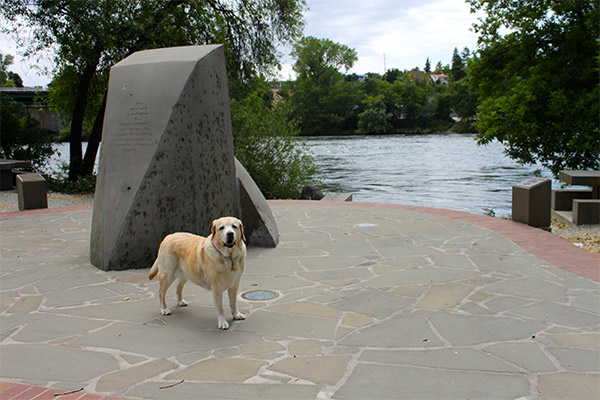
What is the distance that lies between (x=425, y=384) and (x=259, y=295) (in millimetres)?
2206

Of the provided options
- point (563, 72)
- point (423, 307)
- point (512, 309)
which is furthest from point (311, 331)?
point (563, 72)

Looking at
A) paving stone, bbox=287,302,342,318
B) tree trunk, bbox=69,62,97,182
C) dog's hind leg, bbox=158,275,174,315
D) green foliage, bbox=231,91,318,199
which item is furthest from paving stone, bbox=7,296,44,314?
tree trunk, bbox=69,62,97,182

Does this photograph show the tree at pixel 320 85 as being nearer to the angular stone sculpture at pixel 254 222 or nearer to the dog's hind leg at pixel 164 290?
the angular stone sculpture at pixel 254 222

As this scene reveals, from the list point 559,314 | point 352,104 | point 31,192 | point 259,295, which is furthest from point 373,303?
point 352,104

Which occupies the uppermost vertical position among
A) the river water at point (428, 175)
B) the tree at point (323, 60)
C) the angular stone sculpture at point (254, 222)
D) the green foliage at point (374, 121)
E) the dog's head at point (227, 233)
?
the tree at point (323, 60)

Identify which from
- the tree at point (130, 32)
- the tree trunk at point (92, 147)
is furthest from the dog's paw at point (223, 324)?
the tree trunk at point (92, 147)

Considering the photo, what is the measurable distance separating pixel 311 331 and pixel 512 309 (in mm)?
1861

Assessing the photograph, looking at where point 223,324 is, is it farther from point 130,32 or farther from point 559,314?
point 130,32

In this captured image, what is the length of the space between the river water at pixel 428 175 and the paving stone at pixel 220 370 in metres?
13.3

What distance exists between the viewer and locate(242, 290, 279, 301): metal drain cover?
16.1 feet

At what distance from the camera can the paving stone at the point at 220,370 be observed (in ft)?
10.7

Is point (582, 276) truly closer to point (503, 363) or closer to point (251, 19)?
point (503, 363)

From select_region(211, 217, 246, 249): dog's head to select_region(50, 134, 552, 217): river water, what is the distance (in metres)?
13.0

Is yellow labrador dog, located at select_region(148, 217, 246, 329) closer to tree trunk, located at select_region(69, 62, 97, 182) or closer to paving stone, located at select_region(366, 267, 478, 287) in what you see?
paving stone, located at select_region(366, 267, 478, 287)
